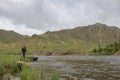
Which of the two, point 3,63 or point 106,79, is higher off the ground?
point 3,63

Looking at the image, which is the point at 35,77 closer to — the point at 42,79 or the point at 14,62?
the point at 42,79

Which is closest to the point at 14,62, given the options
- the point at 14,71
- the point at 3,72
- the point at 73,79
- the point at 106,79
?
the point at 14,71

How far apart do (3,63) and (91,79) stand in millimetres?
8792

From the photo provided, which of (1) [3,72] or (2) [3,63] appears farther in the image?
(2) [3,63]

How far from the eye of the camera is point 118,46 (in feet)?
513

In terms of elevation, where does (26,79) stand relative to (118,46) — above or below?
below

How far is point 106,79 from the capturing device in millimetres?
25625

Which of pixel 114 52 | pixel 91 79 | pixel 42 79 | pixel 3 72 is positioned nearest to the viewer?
pixel 42 79

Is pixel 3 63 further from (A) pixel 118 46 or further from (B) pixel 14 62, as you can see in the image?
(A) pixel 118 46

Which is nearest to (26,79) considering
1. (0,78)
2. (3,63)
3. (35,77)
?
(35,77)

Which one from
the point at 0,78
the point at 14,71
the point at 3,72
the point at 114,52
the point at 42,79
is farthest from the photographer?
the point at 114,52

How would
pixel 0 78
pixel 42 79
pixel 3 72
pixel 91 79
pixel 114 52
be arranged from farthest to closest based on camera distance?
pixel 114 52 → pixel 91 79 → pixel 3 72 → pixel 0 78 → pixel 42 79

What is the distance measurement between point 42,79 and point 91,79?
417 inches

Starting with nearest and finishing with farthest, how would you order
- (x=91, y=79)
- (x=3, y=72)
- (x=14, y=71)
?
(x=3, y=72)
(x=91, y=79)
(x=14, y=71)
